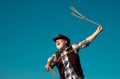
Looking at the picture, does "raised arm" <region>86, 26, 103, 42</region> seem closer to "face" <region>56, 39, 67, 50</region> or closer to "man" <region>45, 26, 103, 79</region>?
"man" <region>45, 26, 103, 79</region>

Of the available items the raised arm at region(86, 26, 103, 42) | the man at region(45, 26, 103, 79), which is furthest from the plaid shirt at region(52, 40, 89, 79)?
the raised arm at region(86, 26, 103, 42)

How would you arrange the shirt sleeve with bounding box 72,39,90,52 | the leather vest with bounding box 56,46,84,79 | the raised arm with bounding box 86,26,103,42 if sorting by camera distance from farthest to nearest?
the shirt sleeve with bounding box 72,39,90,52
the leather vest with bounding box 56,46,84,79
the raised arm with bounding box 86,26,103,42

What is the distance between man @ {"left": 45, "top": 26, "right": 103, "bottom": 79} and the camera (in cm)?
1288

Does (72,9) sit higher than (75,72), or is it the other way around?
(72,9)

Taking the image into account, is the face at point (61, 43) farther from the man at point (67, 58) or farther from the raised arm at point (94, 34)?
the raised arm at point (94, 34)

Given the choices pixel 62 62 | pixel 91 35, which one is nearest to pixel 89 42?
pixel 91 35

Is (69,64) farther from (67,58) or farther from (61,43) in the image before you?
(61,43)

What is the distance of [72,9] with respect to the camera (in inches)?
527

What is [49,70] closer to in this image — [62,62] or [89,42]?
[62,62]

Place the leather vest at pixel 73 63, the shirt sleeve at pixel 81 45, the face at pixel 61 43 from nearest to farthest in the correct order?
1. the leather vest at pixel 73 63
2. the shirt sleeve at pixel 81 45
3. the face at pixel 61 43

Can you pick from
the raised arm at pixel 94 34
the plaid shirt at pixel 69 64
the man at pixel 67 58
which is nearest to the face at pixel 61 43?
the man at pixel 67 58

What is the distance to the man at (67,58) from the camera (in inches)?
507

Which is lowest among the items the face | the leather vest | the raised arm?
the leather vest

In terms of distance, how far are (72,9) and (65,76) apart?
2.09 m
